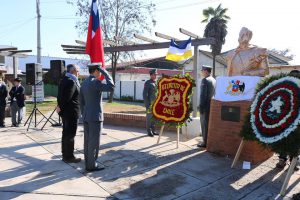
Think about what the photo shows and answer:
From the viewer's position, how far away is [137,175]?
15.7 feet

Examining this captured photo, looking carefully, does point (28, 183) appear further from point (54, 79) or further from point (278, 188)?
point (54, 79)

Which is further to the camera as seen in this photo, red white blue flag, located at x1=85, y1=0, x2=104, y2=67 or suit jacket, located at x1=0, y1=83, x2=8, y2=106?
suit jacket, located at x1=0, y1=83, x2=8, y2=106

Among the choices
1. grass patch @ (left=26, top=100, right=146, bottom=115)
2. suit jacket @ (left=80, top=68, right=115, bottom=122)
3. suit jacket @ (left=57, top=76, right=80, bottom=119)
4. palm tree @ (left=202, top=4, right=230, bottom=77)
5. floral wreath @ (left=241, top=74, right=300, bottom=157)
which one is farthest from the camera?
palm tree @ (left=202, top=4, right=230, bottom=77)

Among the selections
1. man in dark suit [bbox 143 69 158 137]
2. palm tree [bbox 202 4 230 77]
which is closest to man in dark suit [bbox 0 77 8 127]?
man in dark suit [bbox 143 69 158 137]

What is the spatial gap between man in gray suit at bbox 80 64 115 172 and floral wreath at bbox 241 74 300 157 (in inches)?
95.0

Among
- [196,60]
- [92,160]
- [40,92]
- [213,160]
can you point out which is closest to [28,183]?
[92,160]

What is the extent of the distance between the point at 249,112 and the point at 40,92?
1345 centimetres

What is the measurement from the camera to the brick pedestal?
17.8 ft

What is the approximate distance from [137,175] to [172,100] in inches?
93.0

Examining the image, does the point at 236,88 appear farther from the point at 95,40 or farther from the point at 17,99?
the point at 17,99

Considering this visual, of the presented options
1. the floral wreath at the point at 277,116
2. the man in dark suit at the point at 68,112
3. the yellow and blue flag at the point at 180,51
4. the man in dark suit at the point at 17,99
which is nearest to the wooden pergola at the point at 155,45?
the yellow and blue flag at the point at 180,51

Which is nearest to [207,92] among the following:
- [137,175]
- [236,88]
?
[236,88]

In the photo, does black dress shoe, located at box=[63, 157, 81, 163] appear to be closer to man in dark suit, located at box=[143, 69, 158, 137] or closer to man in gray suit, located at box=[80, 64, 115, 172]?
man in gray suit, located at box=[80, 64, 115, 172]

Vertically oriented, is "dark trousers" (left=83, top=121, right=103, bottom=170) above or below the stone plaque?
below
